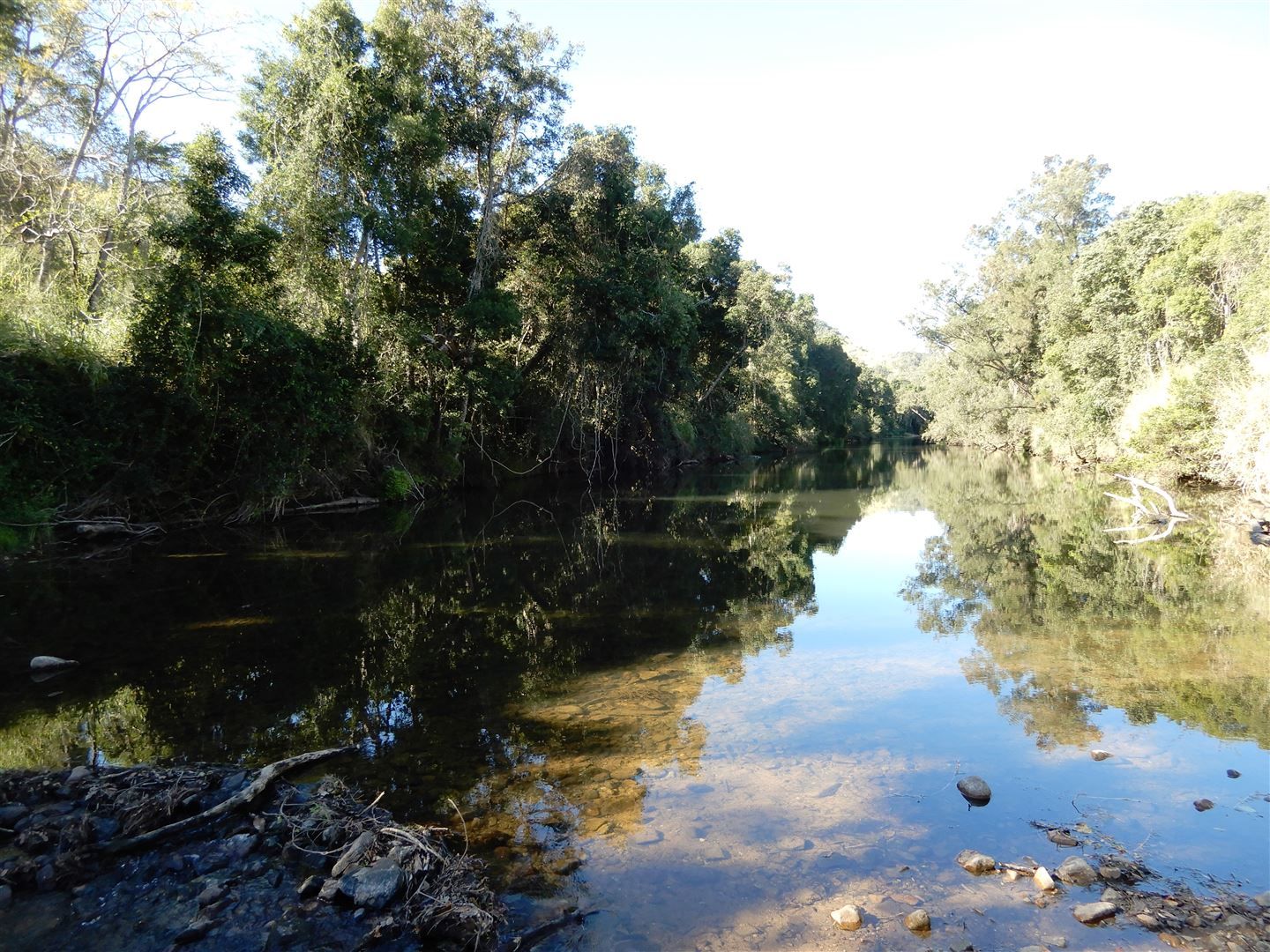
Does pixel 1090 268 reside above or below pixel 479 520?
above

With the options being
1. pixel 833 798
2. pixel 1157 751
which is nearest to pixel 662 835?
pixel 833 798

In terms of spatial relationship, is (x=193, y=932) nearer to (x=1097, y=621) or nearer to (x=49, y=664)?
(x=49, y=664)

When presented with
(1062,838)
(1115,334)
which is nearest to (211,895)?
(1062,838)

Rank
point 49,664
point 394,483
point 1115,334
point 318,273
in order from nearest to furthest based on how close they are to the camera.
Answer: point 49,664 < point 318,273 < point 394,483 < point 1115,334

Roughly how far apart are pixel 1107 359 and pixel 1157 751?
2652 centimetres

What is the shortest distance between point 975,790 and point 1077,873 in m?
0.95

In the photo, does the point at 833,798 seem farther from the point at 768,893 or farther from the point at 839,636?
the point at 839,636

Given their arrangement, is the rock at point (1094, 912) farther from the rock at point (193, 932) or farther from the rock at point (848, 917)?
the rock at point (193, 932)

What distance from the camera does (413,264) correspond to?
73.8 ft

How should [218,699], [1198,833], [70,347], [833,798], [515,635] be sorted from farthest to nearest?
1. [70,347]
2. [515,635]
3. [218,699]
4. [833,798]
5. [1198,833]

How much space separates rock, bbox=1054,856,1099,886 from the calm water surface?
19 centimetres

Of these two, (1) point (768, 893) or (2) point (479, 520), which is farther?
(2) point (479, 520)

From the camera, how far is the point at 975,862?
13.2ft

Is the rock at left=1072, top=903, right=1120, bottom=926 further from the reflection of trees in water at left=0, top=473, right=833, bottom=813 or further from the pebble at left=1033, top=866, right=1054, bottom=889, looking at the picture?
the reflection of trees in water at left=0, top=473, right=833, bottom=813
